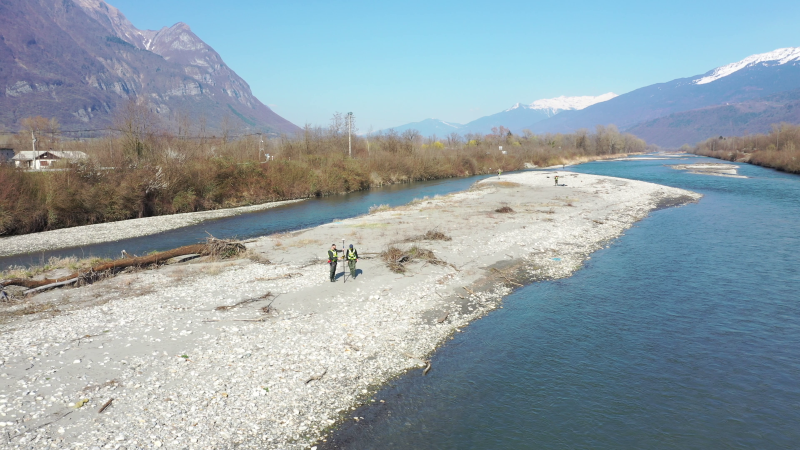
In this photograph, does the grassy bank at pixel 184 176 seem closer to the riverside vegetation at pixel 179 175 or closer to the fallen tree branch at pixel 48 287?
the riverside vegetation at pixel 179 175

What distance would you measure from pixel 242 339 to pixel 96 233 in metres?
28.1

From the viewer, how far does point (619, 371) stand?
13000mm

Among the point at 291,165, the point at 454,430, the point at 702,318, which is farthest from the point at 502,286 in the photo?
the point at 291,165

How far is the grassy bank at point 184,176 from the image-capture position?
3684 centimetres

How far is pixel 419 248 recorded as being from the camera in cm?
2533

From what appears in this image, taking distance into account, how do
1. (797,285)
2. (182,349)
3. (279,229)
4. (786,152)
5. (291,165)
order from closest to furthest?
(182,349)
(797,285)
(279,229)
(291,165)
(786,152)

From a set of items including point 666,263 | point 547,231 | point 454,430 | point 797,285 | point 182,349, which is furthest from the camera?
point 547,231

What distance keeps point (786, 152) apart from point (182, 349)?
368ft

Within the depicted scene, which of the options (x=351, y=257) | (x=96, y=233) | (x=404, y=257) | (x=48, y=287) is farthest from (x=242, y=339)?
(x=96, y=233)

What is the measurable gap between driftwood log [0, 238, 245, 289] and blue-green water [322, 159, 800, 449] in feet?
50.5

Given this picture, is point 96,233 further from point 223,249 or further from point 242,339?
point 242,339

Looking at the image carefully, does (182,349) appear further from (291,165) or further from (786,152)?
(786,152)

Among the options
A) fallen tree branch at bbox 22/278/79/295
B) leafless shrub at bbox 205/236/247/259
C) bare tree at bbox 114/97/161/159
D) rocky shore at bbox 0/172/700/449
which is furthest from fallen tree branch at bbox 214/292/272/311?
bare tree at bbox 114/97/161/159

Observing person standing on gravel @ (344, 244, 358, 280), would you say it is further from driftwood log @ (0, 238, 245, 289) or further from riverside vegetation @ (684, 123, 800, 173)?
riverside vegetation @ (684, 123, 800, 173)
